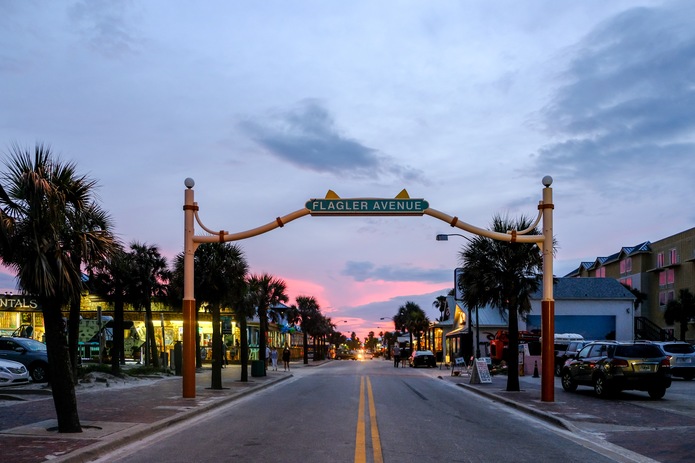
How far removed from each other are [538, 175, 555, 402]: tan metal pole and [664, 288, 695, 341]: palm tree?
139 ft

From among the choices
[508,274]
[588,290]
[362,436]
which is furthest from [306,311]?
[362,436]

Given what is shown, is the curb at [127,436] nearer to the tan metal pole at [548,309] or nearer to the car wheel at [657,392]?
the tan metal pole at [548,309]

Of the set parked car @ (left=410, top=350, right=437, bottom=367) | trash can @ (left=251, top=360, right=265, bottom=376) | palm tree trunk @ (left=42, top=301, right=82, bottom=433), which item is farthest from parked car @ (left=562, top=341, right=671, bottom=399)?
parked car @ (left=410, top=350, right=437, bottom=367)

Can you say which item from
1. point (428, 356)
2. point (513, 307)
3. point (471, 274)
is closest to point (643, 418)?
point (513, 307)

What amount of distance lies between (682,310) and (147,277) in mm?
43225

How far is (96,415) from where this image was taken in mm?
15547

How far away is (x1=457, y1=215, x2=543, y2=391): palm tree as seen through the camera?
24266 mm

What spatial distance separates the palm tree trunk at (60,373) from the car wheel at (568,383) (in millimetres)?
17095

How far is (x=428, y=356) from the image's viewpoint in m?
56.2

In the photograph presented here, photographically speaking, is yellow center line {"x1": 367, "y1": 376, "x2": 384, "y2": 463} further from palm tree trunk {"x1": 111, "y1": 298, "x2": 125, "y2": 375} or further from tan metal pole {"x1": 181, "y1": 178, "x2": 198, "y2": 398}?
palm tree trunk {"x1": 111, "y1": 298, "x2": 125, "y2": 375}

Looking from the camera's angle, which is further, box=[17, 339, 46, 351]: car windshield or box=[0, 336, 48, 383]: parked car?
box=[17, 339, 46, 351]: car windshield

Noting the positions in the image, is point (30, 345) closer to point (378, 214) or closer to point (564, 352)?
point (378, 214)

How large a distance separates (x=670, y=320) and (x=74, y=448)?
5829 centimetres

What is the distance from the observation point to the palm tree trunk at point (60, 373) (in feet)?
40.4
